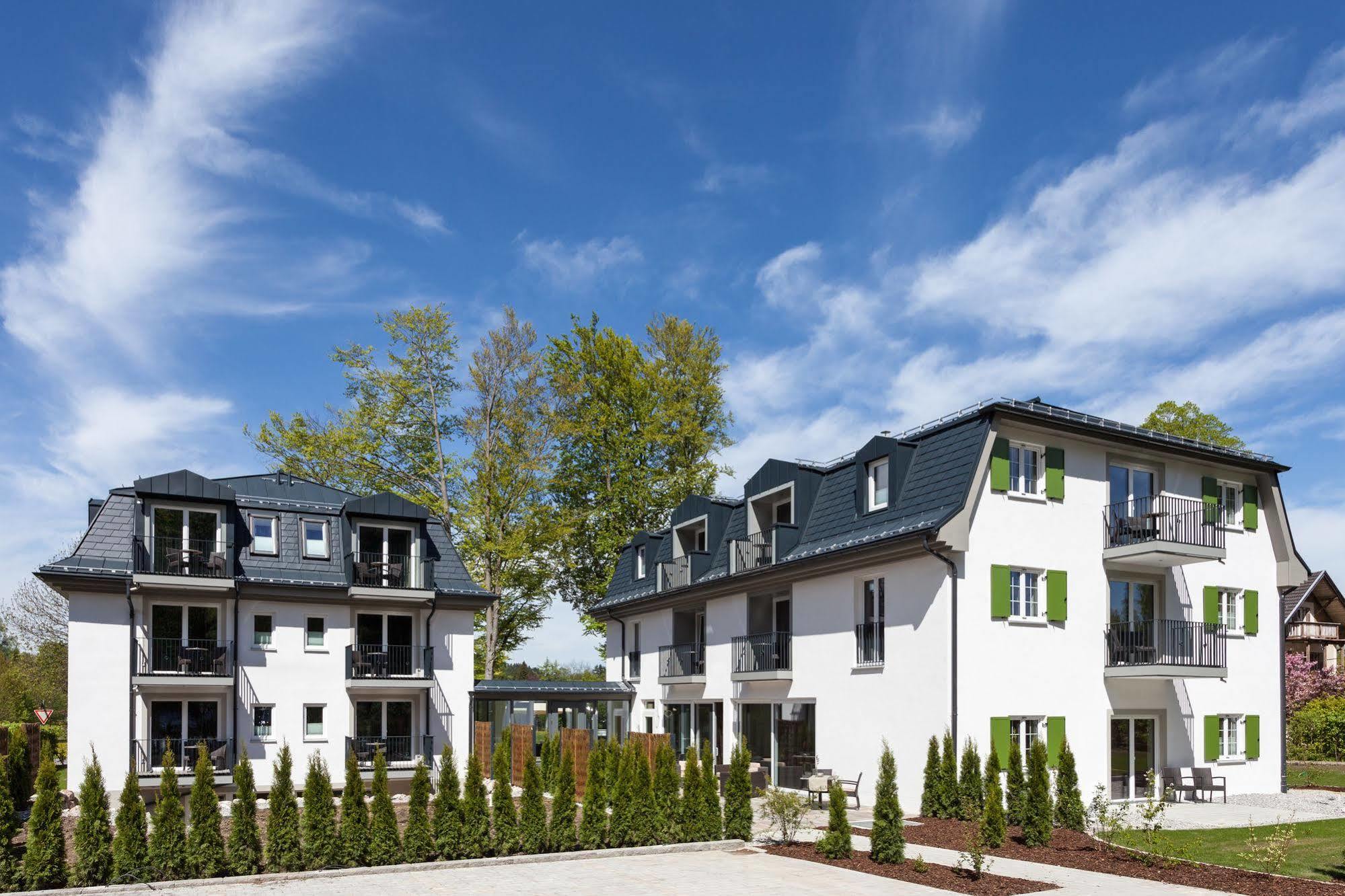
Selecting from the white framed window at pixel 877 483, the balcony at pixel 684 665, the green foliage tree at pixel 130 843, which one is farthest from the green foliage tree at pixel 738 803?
the balcony at pixel 684 665

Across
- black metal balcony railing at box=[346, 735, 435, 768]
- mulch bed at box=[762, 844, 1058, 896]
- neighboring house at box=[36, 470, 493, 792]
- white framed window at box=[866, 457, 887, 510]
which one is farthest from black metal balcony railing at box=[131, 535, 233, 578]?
mulch bed at box=[762, 844, 1058, 896]

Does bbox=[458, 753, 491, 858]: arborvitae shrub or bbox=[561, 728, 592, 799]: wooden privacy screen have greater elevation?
bbox=[458, 753, 491, 858]: arborvitae shrub

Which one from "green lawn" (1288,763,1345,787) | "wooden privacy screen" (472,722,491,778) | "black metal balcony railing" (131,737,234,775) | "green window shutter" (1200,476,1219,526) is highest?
"green window shutter" (1200,476,1219,526)

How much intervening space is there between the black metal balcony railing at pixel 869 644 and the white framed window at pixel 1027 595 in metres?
2.67

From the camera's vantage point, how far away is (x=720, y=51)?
720 inches

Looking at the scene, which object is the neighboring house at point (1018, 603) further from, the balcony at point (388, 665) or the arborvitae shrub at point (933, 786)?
the balcony at point (388, 665)

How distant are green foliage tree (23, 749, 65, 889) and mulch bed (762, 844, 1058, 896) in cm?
913

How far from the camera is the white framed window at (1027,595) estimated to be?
20.9 metres

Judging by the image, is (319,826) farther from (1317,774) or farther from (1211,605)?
(1317,774)

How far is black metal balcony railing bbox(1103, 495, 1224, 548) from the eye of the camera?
21.9m

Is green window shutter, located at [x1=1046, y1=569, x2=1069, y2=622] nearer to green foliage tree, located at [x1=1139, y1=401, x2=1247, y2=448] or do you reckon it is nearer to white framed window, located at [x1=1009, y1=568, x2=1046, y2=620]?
white framed window, located at [x1=1009, y1=568, x2=1046, y2=620]

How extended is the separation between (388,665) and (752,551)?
9.32m

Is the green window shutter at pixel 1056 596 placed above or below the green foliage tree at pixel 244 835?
above

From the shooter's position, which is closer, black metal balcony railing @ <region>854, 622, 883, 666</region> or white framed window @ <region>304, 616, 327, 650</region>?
black metal balcony railing @ <region>854, 622, 883, 666</region>
